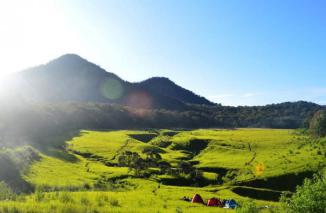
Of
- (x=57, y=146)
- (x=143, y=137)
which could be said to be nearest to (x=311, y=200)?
(x=57, y=146)

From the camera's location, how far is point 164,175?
99125 millimetres

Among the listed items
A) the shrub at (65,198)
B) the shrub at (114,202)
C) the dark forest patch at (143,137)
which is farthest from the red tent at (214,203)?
the dark forest patch at (143,137)

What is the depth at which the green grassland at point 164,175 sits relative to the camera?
45.6m

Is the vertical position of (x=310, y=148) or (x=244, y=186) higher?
(x=310, y=148)

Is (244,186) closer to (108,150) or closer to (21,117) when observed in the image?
(108,150)

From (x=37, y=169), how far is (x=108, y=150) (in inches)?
1923

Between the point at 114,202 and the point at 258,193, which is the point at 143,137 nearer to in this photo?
the point at 258,193

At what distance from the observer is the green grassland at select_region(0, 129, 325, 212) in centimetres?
4562

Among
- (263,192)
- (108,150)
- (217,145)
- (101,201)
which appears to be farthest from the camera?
(217,145)

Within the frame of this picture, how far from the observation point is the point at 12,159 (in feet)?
251

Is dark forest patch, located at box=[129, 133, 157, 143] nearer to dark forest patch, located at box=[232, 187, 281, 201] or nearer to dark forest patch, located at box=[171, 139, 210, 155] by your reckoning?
dark forest patch, located at box=[171, 139, 210, 155]

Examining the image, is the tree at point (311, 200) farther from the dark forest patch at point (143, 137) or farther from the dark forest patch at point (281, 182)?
the dark forest patch at point (143, 137)

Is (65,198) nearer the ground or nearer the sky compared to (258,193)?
nearer the sky

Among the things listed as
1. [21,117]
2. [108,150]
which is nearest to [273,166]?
[108,150]
